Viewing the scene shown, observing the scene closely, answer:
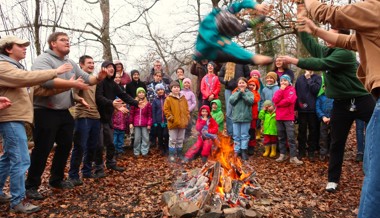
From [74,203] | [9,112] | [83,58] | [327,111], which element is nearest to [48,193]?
[74,203]

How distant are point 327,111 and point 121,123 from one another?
4952 millimetres

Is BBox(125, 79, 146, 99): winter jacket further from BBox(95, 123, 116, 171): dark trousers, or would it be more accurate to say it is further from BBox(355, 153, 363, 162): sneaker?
BBox(355, 153, 363, 162): sneaker

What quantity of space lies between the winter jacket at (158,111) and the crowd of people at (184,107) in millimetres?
25

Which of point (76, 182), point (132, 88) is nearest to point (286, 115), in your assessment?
point (132, 88)

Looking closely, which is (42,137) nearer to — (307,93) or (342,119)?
(342,119)

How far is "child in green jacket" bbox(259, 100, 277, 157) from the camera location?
7.74 m

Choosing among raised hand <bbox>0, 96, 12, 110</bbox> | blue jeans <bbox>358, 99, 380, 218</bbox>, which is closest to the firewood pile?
blue jeans <bbox>358, 99, 380, 218</bbox>

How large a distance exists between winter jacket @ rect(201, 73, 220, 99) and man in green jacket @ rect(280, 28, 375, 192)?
141 inches

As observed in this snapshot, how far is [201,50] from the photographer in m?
3.42

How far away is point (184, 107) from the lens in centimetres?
761

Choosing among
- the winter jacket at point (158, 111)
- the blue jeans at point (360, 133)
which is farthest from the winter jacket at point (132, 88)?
the blue jeans at point (360, 133)

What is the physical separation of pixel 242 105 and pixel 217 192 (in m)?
3.58

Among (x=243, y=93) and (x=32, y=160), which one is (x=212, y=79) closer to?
(x=243, y=93)

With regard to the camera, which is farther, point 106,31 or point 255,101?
point 106,31
